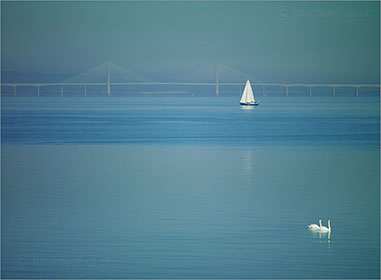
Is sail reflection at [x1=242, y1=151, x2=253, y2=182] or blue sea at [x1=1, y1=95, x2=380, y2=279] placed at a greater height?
sail reflection at [x1=242, y1=151, x2=253, y2=182]

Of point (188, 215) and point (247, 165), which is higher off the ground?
point (247, 165)

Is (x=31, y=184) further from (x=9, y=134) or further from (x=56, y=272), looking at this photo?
(x=9, y=134)

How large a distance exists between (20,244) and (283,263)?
2.85m

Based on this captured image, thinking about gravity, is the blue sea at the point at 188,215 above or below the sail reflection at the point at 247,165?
below

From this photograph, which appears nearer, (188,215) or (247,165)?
(188,215)

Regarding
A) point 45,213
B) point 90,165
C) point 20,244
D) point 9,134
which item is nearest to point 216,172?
point 90,165

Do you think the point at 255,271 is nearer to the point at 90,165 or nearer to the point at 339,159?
the point at 90,165

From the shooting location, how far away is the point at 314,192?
34.8ft

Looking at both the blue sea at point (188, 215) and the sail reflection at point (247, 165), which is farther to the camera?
the sail reflection at point (247, 165)

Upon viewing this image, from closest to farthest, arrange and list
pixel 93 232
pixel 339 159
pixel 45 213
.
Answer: pixel 93 232 → pixel 45 213 → pixel 339 159

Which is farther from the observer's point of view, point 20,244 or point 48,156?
point 48,156

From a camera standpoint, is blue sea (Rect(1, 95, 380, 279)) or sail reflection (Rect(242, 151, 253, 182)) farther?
sail reflection (Rect(242, 151, 253, 182))

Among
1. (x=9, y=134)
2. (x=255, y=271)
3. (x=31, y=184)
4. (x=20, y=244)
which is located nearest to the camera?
(x=255, y=271)

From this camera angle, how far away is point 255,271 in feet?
20.4
